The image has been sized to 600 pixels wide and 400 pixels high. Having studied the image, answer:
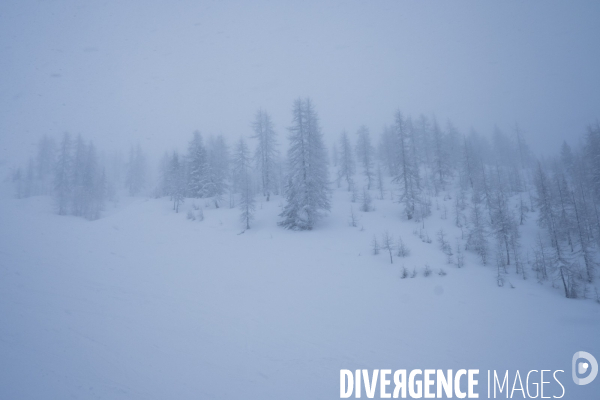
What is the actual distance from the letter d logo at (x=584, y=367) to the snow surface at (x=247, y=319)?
22cm

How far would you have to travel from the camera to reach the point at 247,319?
8.55 meters

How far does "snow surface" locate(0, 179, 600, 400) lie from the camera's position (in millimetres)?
5691

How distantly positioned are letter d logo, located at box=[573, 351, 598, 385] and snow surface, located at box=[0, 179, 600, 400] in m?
0.22

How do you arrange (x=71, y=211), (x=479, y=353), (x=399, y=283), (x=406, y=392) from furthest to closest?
(x=71, y=211) < (x=399, y=283) < (x=479, y=353) < (x=406, y=392)

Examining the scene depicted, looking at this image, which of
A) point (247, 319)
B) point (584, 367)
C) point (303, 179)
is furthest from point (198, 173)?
point (584, 367)

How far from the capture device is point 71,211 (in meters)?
32.9

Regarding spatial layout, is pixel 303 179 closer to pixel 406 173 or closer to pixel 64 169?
pixel 406 173

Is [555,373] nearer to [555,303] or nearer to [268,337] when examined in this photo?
[555,303]

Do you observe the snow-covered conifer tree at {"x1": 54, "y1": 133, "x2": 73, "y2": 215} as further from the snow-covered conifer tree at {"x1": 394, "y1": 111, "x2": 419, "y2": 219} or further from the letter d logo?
the letter d logo

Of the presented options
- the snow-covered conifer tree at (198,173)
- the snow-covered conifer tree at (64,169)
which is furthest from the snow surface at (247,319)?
the snow-covered conifer tree at (64,169)

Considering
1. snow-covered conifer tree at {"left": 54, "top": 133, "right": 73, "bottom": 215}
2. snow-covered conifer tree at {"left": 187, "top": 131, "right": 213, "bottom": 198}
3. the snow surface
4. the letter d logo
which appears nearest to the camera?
the snow surface

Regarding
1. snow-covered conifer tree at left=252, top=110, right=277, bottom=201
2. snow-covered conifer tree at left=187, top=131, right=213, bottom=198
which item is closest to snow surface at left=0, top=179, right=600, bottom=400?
snow-covered conifer tree at left=187, top=131, right=213, bottom=198

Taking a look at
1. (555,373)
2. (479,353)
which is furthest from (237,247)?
(555,373)

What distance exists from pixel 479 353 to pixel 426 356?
212cm
